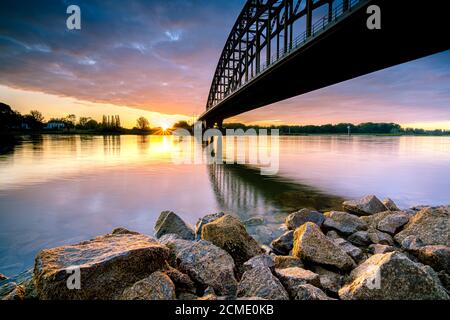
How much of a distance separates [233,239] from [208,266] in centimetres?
102

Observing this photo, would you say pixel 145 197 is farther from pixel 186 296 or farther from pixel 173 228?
pixel 186 296

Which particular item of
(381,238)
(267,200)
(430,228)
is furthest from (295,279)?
(267,200)

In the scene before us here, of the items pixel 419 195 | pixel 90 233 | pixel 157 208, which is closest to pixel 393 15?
pixel 419 195

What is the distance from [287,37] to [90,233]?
25.7 m

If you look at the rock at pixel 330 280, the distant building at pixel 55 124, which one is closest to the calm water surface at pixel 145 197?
the rock at pixel 330 280

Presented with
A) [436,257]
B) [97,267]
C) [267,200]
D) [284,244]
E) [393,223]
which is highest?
[97,267]

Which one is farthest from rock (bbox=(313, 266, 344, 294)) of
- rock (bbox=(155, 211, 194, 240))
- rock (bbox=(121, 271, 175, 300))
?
rock (bbox=(155, 211, 194, 240))

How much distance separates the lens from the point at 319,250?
4.20 m

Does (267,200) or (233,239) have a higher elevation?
(233,239)

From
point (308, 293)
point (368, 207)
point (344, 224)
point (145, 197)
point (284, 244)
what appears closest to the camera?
point (308, 293)

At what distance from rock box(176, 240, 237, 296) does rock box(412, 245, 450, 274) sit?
11.3 feet

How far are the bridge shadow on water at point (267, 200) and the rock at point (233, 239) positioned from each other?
1614 mm

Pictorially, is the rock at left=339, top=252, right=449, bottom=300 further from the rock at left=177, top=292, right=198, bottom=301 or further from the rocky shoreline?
the rock at left=177, top=292, right=198, bottom=301

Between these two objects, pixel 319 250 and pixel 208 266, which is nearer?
pixel 208 266
